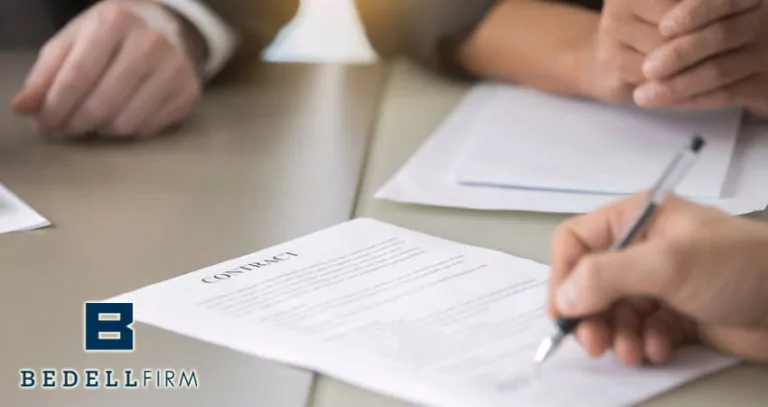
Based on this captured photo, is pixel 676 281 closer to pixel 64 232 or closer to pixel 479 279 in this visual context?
pixel 479 279

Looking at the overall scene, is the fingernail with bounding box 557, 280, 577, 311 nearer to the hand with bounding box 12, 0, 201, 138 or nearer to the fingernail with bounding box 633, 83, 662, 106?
the fingernail with bounding box 633, 83, 662, 106

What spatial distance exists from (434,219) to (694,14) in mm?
303

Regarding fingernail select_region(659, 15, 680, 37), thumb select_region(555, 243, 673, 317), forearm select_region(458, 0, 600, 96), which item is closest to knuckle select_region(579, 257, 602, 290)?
thumb select_region(555, 243, 673, 317)

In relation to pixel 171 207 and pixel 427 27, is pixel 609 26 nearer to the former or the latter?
pixel 427 27

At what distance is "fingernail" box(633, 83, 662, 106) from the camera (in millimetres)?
900

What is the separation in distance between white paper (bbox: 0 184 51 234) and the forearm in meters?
0.54

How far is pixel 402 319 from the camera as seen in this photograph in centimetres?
63

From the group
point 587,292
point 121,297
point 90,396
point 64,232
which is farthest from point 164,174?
point 587,292

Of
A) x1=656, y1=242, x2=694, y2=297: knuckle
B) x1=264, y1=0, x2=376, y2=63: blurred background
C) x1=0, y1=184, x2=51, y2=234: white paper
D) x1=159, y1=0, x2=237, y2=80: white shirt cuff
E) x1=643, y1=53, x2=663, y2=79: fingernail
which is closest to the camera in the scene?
x1=656, y1=242, x2=694, y2=297: knuckle

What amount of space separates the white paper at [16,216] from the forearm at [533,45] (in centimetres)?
54

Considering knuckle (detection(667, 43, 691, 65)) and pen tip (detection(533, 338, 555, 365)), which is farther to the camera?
knuckle (detection(667, 43, 691, 65))

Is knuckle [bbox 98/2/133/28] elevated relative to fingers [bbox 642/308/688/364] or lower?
elevated

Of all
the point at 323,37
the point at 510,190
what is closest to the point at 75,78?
the point at 510,190

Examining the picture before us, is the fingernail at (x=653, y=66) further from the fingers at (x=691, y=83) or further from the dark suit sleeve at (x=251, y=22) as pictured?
the dark suit sleeve at (x=251, y=22)
